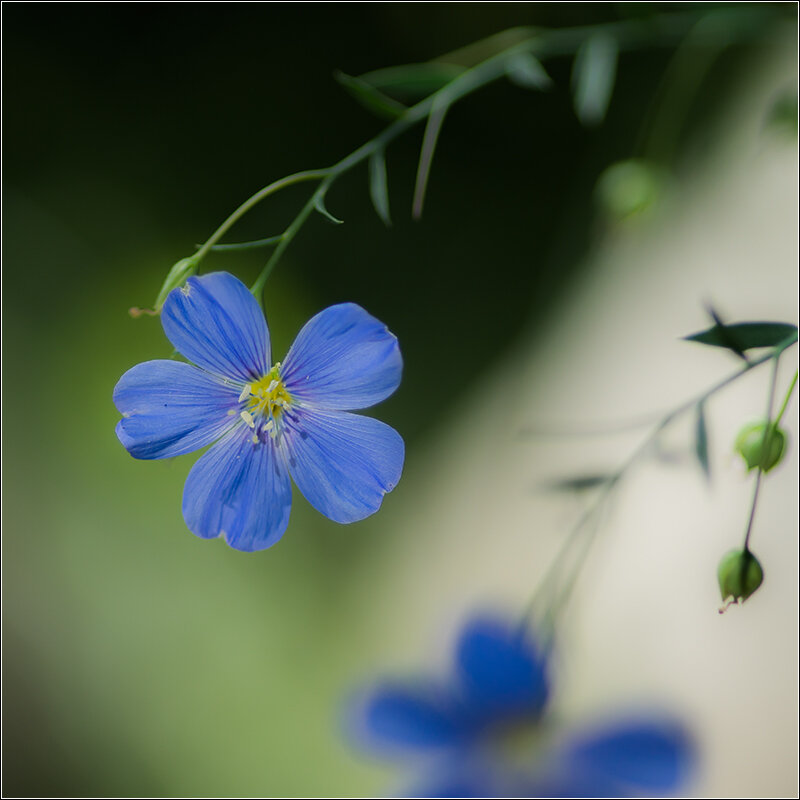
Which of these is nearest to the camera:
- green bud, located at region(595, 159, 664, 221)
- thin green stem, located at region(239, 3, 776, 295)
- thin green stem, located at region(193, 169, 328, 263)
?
thin green stem, located at region(193, 169, 328, 263)

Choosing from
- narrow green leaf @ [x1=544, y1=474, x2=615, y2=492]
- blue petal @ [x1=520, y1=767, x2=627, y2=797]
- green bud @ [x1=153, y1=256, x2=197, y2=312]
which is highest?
green bud @ [x1=153, y1=256, x2=197, y2=312]

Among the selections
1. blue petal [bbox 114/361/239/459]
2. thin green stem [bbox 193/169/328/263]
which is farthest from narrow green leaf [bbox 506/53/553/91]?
blue petal [bbox 114/361/239/459]

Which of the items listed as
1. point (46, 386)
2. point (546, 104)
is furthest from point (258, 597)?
point (546, 104)

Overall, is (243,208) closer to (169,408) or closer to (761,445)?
(169,408)

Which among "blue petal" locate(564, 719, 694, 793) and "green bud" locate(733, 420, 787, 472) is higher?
"green bud" locate(733, 420, 787, 472)

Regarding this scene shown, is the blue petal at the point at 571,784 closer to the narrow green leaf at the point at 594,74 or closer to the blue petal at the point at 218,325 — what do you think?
the blue petal at the point at 218,325

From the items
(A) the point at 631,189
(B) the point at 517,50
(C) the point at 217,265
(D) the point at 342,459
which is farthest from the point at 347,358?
(C) the point at 217,265

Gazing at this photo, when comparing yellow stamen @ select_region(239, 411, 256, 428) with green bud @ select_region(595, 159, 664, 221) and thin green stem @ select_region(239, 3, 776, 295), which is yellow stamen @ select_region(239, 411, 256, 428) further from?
green bud @ select_region(595, 159, 664, 221)
